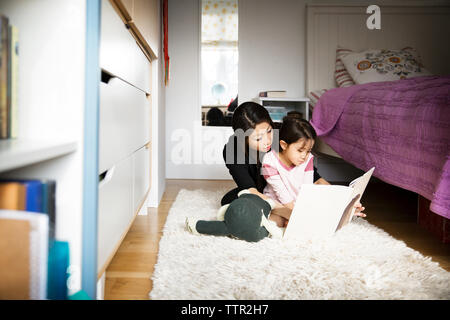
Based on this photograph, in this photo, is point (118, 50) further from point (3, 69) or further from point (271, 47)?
point (271, 47)

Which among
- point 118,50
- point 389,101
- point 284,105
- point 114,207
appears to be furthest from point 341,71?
point 114,207

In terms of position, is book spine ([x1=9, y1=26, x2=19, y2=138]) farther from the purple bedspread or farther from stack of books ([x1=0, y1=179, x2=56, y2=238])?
the purple bedspread

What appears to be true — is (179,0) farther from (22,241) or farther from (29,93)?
(22,241)

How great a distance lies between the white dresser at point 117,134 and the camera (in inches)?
34.3

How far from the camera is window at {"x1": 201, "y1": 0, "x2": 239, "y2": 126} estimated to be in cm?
299

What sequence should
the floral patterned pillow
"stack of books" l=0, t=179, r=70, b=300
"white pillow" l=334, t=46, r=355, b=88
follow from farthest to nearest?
"white pillow" l=334, t=46, r=355, b=88
the floral patterned pillow
"stack of books" l=0, t=179, r=70, b=300

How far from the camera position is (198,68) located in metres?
2.99

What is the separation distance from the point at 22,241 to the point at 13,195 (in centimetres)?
7

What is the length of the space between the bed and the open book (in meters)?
0.21

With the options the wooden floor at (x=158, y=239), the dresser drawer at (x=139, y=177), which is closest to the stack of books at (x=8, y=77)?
the wooden floor at (x=158, y=239)

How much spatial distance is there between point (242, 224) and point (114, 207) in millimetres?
429

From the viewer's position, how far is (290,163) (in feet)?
5.00

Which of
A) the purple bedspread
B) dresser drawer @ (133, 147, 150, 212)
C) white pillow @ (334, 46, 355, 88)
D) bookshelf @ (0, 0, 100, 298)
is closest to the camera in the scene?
bookshelf @ (0, 0, 100, 298)

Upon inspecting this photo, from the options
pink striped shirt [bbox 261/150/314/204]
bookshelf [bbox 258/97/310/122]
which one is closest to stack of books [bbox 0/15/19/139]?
pink striped shirt [bbox 261/150/314/204]
